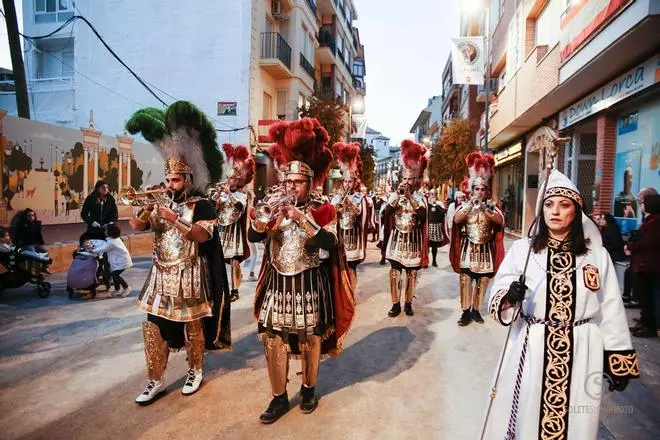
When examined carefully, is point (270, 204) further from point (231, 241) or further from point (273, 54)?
point (273, 54)

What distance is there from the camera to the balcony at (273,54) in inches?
741

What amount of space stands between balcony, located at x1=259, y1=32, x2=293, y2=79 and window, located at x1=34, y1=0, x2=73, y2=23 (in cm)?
918

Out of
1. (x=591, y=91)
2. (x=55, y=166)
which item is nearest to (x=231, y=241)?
(x=55, y=166)

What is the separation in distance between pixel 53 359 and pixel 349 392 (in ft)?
9.92

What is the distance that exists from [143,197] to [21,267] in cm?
486

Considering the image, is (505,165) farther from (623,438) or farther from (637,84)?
(623,438)

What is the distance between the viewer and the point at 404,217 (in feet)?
21.5

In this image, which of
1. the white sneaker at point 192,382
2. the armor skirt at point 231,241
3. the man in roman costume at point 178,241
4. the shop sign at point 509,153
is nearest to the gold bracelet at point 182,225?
the man in roman costume at point 178,241

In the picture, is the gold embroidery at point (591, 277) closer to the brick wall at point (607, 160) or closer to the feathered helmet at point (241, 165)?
the feathered helmet at point (241, 165)

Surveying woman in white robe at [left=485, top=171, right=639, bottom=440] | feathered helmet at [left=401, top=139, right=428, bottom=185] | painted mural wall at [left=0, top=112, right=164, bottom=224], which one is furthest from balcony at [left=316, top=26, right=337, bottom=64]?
woman in white robe at [left=485, top=171, right=639, bottom=440]

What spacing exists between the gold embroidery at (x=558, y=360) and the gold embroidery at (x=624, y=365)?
0.72 ft

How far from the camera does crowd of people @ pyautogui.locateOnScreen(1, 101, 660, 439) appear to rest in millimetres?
2408

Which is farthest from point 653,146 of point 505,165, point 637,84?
point 505,165

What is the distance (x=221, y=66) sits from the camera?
18.0 metres
